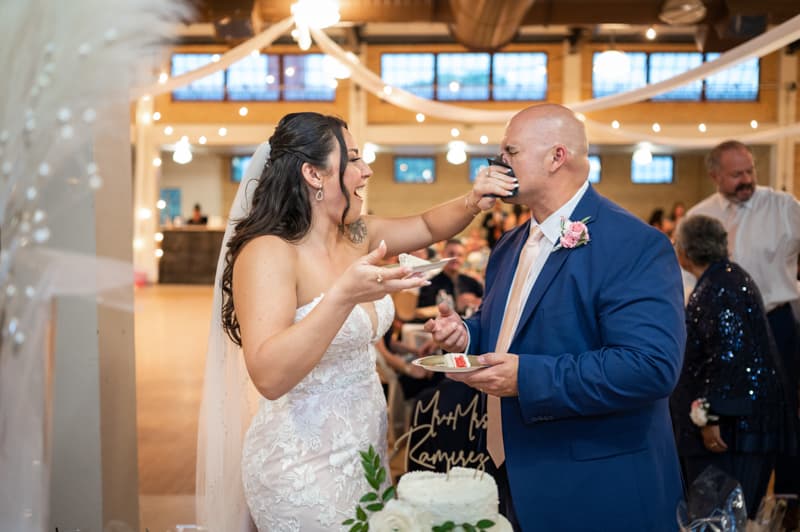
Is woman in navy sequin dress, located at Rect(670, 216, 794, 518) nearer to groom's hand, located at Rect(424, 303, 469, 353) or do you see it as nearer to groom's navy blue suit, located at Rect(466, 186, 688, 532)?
groom's navy blue suit, located at Rect(466, 186, 688, 532)

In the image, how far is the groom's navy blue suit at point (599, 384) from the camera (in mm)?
1968

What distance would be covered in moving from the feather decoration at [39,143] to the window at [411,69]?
1708cm

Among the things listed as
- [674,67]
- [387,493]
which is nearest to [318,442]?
[387,493]

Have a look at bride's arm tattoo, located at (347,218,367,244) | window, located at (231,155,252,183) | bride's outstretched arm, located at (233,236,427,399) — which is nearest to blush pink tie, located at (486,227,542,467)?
bride's arm tattoo, located at (347,218,367,244)

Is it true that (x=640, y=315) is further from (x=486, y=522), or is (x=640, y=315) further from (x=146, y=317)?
(x=146, y=317)

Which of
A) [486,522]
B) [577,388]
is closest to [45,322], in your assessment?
[486,522]

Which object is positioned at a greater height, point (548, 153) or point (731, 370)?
point (548, 153)

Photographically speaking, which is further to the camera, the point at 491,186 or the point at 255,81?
the point at 255,81

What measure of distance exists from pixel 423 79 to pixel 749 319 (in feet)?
49.2

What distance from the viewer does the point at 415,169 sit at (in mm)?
20750

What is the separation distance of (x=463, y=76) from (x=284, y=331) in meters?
16.6

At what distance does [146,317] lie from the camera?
12578 millimetres

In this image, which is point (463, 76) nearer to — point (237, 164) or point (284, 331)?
point (237, 164)

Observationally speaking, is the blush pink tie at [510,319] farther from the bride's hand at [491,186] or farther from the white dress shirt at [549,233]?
the bride's hand at [491,186]
